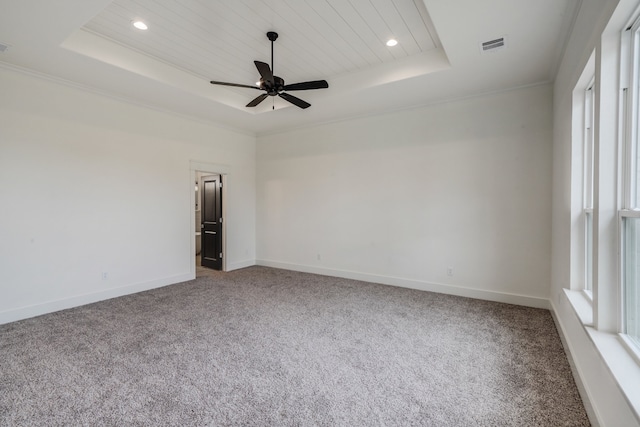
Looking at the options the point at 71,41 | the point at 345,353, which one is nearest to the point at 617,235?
the point at 345,353

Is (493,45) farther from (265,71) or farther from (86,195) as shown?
(86,195)

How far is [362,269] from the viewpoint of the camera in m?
5.39

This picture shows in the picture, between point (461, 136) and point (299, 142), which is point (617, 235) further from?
point (299, 142)

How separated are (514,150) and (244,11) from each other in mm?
3784

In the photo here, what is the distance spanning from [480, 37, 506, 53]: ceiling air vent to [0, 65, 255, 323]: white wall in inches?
186

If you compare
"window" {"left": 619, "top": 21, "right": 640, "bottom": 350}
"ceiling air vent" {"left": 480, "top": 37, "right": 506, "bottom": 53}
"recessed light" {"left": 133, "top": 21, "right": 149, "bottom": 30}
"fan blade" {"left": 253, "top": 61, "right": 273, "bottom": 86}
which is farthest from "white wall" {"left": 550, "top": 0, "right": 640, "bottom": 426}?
"recessed light" {"left": 133, "top": 21, "right": 149, "bottom": 30}

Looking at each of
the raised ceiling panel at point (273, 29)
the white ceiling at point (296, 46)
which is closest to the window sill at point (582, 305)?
the white ceiling at point (296, 46)

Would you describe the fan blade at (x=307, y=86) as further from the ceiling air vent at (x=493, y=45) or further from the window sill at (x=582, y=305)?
the window sill at (x=582, y=305)

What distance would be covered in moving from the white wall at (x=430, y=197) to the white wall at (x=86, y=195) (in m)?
2.13

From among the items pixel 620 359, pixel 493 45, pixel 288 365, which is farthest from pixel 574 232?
pixel 288 365

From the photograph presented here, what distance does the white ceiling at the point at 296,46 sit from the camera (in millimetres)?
2658

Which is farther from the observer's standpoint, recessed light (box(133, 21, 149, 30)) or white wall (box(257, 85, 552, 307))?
white wall (box(257, 85, 552, 307))

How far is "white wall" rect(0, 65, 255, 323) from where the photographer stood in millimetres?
3549

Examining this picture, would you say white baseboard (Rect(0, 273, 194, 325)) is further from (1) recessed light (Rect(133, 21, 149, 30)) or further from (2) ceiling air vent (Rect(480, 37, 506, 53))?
(2) ceiling air vent (Rect(480, 37, 506, 53))
